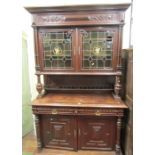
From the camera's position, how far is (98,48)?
6.75 ft

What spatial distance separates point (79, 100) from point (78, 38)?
828 mm

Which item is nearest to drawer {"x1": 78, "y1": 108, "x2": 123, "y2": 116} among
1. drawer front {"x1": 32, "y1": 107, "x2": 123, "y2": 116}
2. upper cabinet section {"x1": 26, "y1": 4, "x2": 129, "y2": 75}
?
drawer front {"x1": 32, "y1": 107, "x2": 123, "y2": 116}

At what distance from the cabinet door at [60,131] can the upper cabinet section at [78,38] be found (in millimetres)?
647

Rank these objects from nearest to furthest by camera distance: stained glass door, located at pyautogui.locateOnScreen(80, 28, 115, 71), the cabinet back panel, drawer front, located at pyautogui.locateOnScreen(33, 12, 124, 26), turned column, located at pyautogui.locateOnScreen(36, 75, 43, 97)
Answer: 1. drawer front, located at pyautogui.locateOnScreen(33, 12, 124, 26)
2. stained glass door, located at pyautogui.locateOnScreen(80, 28, 115, 71)
3. turned column, located at pyautogui.locateOnScreen(36, 75, 43, 97)
4. the cabinet back panel

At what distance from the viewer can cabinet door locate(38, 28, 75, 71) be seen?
2059 millimetres

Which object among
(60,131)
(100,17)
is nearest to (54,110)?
(60,131)

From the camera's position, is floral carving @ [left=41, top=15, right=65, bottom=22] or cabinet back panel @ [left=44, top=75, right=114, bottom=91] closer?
floral carving @ [left=41, top=15, right=65, bottom=22]

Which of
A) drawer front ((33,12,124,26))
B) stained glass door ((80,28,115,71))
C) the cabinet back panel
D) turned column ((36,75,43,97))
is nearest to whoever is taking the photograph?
drawer front ((33,12,124,26))

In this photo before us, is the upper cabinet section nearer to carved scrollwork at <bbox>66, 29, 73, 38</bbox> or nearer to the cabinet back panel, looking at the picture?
carved scrollwork at <bbox>66, 29, 73, 38</bbox>

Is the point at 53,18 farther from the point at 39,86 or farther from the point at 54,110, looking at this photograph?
the point at 54,110

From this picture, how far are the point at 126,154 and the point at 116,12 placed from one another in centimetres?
179

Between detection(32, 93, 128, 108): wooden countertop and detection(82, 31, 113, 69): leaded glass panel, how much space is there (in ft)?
1.47

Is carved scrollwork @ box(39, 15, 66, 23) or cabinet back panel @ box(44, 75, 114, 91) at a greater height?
carved scrollwork @ box(39, 15, 66, 23)

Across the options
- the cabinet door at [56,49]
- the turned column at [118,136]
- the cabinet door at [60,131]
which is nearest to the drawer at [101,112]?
the turned column at [118,136]
